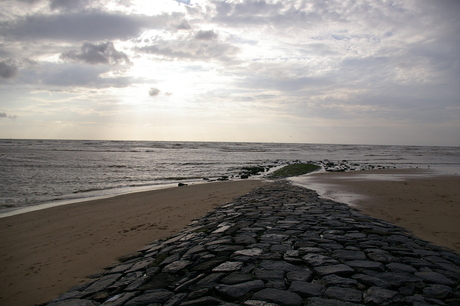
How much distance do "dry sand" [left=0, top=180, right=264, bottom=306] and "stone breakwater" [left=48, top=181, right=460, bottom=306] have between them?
25.3 inches

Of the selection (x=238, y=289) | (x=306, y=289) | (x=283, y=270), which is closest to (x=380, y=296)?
(x=306, y=289)

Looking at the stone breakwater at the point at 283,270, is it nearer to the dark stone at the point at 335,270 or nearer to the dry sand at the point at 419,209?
the dark stone at the point at 335,270

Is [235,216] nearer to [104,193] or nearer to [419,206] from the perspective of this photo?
[419,206]

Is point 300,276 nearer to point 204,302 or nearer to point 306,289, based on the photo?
point 306,289

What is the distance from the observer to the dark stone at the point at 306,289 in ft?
9.63

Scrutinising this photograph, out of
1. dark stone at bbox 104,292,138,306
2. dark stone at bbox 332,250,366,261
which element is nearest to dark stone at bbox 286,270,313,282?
dark stone at bbox 332,250,366,261

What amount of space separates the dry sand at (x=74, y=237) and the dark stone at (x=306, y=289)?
3180mm

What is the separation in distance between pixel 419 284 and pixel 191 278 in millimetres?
2665

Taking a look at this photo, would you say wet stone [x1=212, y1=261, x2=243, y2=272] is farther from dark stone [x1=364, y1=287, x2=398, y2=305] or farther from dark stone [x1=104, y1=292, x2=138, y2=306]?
dark stone [x1=364, y1=287, x2=398, y2=305]

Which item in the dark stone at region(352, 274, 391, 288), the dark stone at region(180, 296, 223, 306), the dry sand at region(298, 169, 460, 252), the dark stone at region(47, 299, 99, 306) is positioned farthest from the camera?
the dry sand at region(298, 169, 460, 252)

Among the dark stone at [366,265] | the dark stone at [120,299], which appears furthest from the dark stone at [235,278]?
the dark stone at [366,265]

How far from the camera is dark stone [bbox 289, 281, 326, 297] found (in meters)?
2.94

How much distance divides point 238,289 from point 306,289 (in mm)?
752

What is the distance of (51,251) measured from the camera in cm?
558
